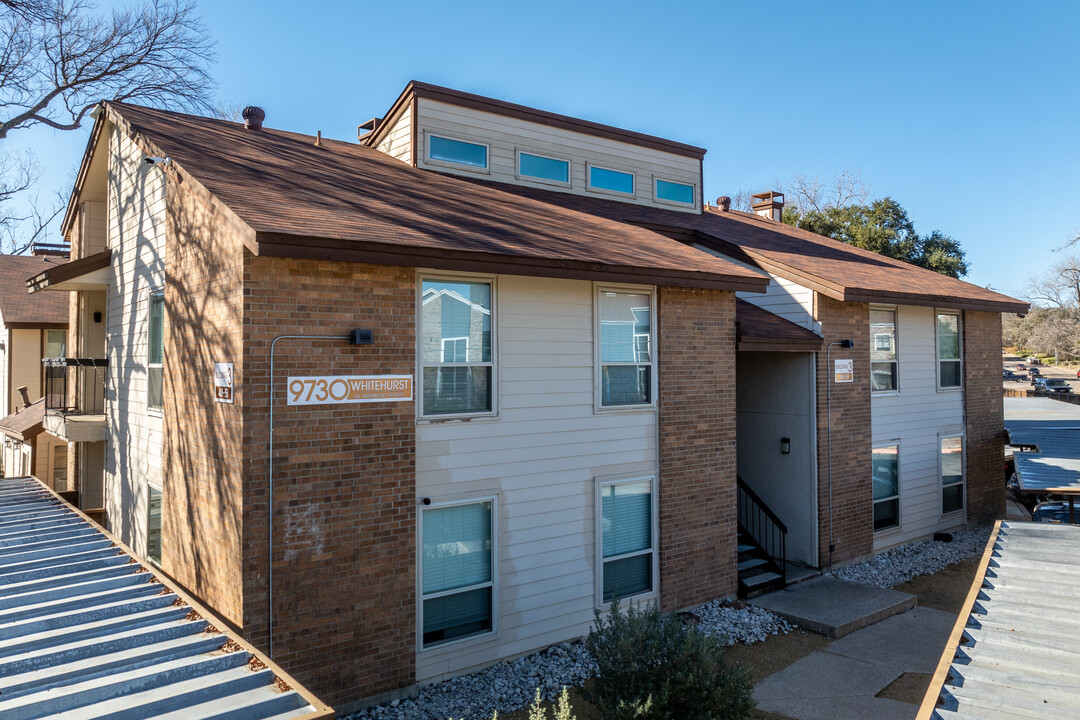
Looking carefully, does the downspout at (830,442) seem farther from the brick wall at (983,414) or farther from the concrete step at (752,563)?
the brick wall at (983,414)

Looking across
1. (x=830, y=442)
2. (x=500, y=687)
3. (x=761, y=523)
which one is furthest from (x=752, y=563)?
(x=500, y=687)

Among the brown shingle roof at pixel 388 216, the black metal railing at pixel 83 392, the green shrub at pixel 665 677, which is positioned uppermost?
the brown shingle roof at pixel 388 216

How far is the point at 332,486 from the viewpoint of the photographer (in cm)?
679

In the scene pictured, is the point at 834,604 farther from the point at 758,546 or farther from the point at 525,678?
the point at 525,678

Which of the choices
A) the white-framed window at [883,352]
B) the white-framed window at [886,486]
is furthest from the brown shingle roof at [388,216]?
the white-framed window at [886,486]

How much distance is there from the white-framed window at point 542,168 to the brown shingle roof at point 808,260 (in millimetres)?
275

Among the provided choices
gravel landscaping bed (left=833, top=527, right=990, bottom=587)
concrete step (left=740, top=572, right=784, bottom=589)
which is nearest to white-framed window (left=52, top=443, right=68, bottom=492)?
concrete step (left=740, top=572, right=784, bottom=589)

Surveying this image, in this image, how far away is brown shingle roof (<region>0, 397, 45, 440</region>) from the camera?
1328 cm

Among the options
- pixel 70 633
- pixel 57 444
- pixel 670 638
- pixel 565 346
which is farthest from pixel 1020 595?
pixel 57 444

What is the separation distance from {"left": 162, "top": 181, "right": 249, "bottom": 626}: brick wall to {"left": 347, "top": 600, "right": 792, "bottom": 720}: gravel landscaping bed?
Answer: 6.31ft

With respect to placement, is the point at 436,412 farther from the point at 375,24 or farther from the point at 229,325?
the point at 375,24

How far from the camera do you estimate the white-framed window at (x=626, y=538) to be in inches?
351

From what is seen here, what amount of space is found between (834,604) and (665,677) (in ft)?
16.9

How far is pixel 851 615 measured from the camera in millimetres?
9648
